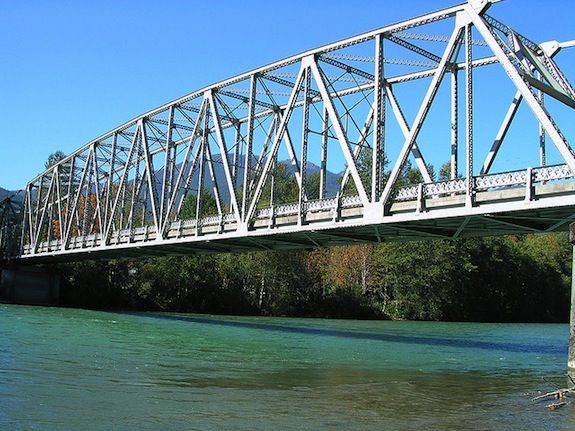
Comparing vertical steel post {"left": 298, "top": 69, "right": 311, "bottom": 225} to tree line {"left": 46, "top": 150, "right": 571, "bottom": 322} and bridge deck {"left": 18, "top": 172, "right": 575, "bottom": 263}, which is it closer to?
bridge deck {"left": 18, "top": 172, "right": 575, "bottom": 263}

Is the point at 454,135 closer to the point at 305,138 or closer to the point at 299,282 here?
the point at 305,138

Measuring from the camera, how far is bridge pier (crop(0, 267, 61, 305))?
75375 mm

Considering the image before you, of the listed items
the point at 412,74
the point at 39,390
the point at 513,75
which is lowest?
the point at 39,390

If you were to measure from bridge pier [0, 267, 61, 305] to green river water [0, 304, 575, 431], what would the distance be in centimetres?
4409

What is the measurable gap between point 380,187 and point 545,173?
8.47 meters

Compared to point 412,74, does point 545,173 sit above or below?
below

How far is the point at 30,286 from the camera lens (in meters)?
76.7

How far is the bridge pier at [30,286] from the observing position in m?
75.4

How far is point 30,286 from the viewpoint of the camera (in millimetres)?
76688

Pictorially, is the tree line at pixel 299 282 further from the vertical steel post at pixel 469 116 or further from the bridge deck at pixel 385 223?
the vertical steel post at pixel 469 116

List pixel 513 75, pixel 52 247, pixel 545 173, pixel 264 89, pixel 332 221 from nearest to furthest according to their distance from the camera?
1. pixel 545 173
2. pixel 513 75
3. pixel 332 221
4. pixel 264 89
5. pixel 52 247

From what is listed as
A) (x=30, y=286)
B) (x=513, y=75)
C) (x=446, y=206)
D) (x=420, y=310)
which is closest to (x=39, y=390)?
(x=446, y=206)

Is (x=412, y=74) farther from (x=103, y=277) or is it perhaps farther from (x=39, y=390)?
(x=103, y=277)

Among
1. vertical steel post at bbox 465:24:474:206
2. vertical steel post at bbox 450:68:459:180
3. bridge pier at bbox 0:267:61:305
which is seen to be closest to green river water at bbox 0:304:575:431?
vertical steel post at bbox 465:24:474:206
